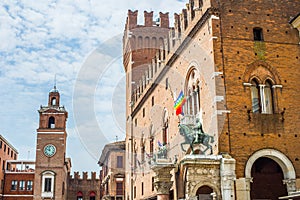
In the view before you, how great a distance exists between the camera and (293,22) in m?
15.3

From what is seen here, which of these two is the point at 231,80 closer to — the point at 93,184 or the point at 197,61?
the point at 197,61

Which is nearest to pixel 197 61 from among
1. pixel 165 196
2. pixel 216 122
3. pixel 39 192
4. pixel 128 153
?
pixel 216 122

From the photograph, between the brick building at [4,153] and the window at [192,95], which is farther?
the brick building at [4,153]

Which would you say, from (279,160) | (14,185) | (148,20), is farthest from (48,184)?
(279,160)

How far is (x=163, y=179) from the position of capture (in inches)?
679

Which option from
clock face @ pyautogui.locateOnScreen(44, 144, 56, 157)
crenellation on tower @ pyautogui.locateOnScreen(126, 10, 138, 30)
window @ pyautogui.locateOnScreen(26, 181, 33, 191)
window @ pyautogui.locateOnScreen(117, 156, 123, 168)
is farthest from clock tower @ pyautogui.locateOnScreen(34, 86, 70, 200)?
crenellation on tower @ pyautogui.locateOnScreen(126, 10, 138, 30)

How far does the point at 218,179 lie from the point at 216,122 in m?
1.83

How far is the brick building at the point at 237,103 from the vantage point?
44.3 feet

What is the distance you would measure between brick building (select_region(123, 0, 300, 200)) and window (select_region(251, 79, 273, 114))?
1.3 inches

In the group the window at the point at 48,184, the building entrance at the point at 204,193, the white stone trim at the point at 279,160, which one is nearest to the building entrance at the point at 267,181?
the white stone trim at the point at 279,160

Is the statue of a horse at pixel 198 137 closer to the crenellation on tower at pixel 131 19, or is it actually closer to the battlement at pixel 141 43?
the battlement at pixel 141 43

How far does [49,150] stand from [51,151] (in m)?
0.24

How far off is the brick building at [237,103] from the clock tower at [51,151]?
25759 millimetres

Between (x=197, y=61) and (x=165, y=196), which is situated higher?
(x=197, y=61)
